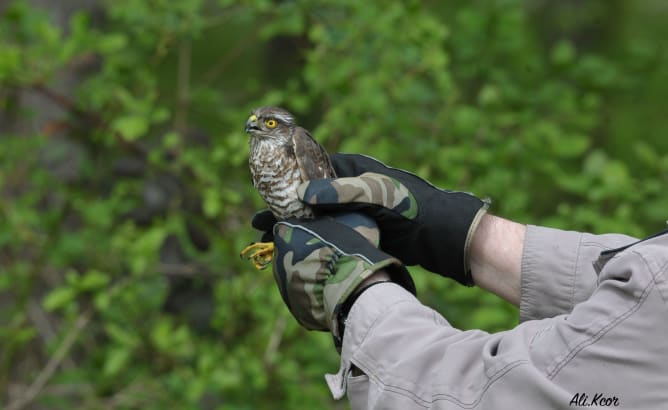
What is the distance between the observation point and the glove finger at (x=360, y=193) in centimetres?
217

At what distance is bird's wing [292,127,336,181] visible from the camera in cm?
255

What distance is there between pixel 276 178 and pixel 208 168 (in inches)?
66.1

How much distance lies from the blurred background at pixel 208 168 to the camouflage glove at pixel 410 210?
4.35 ft

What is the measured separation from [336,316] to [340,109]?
236 centimetres

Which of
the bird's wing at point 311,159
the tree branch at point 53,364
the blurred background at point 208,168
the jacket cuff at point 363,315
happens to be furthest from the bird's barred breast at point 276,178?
the tree branch at point 53,364

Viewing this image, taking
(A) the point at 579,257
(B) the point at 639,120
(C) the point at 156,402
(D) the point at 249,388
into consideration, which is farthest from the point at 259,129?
(B) the point at 639,120

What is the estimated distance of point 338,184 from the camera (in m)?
2.19

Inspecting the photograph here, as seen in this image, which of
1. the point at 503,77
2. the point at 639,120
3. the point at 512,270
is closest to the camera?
the point at 512,270

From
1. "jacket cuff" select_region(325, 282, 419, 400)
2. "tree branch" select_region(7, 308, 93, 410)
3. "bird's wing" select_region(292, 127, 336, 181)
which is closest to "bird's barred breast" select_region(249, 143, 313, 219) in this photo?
"bird's wing" select_region(292, 127, 336, 181)

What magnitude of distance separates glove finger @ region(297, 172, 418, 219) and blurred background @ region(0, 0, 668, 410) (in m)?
1.49

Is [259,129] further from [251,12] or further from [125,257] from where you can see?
[125,257]

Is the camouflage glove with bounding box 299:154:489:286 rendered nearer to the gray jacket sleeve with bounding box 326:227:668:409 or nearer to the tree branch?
the gray jacket sleeve with bounding box 326:227:668:409

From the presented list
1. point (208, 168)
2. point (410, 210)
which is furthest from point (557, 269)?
point (208, 168)

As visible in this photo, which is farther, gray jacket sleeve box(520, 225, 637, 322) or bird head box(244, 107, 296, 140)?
bird head box(244, 107, 296, 140)
